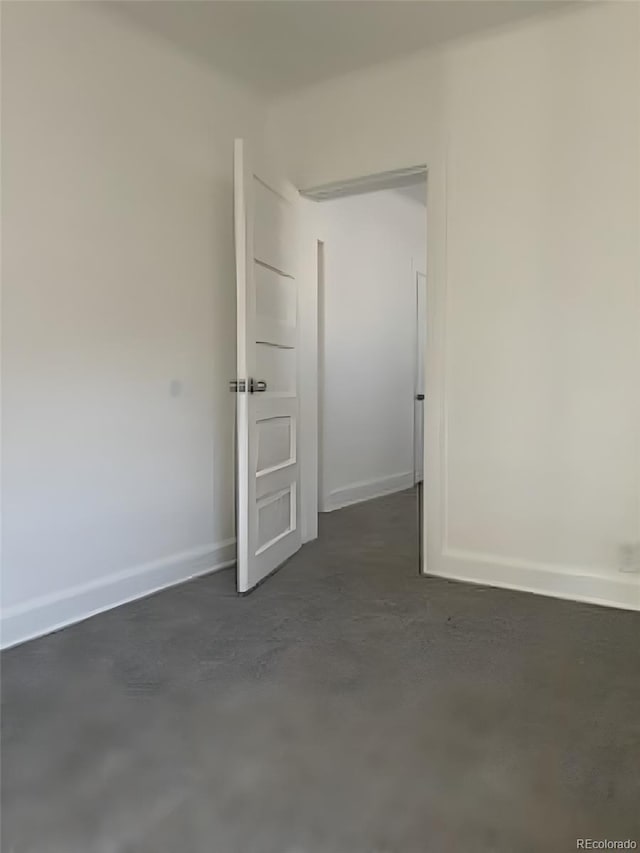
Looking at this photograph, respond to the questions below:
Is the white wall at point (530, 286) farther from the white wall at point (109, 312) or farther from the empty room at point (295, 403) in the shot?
the white wall at point (109, 312)

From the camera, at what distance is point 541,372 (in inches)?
125

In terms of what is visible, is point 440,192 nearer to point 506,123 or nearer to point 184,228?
point 506,123

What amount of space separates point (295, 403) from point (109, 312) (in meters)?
1.21

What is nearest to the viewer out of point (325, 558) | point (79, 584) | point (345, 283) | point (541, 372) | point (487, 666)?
point (487, 666)

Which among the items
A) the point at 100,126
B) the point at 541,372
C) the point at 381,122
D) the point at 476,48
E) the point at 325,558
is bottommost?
the point at 325,558

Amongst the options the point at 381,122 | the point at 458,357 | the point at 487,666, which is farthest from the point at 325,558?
the point at 381,122

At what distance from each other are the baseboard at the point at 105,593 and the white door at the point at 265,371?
34 centimetres

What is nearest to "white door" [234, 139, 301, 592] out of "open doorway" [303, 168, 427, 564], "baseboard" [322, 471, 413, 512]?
"open doorway" [303, 168, 427, 564]

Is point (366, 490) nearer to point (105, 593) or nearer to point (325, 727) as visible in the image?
point (105, 593)

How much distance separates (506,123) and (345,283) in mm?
2377

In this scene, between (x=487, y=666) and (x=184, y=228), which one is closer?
(x=487, y=666)

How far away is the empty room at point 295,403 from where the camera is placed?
6.52ft

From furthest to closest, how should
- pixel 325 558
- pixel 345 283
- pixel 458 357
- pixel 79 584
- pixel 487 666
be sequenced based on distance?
pixel 345 283, pixel 325 558, pixel 458 357, pixel 79 584, pixel 487 666

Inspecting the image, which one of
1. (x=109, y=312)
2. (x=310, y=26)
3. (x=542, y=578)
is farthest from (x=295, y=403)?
(x=310, y=26)
